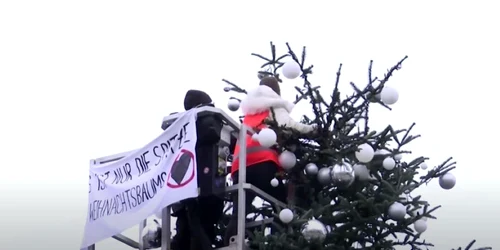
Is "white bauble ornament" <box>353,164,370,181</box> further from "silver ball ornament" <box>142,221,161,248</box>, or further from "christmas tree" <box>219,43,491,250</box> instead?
"silver ball ornament" <box>142,221,161,248</box>

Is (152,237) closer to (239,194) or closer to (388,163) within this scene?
(239,194)

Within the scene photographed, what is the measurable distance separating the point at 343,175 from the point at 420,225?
0.88m

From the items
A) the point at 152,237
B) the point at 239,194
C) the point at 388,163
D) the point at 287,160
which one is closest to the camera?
the point at 239,194

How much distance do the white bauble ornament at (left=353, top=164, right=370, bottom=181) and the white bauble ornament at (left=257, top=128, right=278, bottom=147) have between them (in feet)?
2.67

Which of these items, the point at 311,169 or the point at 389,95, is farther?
the point at 311,169

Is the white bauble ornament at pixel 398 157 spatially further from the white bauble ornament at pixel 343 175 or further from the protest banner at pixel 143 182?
the protest banner at pixel 143 182

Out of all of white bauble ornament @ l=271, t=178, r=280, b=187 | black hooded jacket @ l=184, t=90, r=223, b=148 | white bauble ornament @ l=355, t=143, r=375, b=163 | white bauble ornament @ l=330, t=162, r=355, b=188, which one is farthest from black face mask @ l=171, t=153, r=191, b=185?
white bauble ornament @ l=355, t=143, r=375, b=163

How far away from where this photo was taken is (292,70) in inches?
337

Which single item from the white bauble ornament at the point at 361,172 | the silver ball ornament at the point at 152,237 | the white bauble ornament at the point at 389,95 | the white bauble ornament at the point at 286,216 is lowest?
the white bauble ornament at the point at 286,216

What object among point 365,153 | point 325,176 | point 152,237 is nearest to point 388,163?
point 365,153

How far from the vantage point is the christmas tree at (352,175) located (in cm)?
829

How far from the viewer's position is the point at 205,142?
8.27m

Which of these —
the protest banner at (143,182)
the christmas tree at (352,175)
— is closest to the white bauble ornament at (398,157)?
the christmas tree at (352,175)

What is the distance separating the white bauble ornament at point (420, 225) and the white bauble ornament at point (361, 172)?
1.92ft
